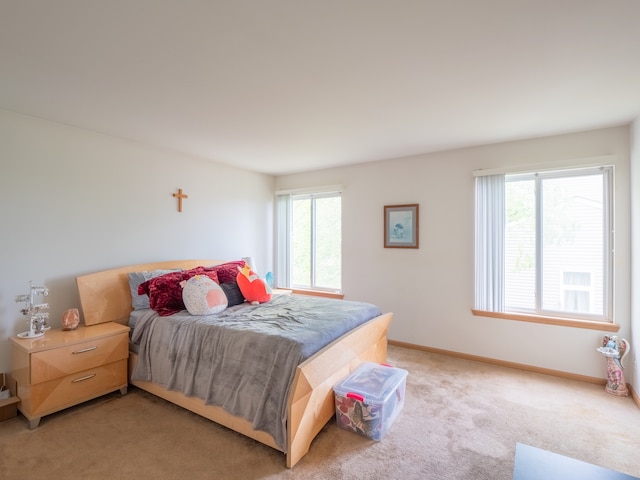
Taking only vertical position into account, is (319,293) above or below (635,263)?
below

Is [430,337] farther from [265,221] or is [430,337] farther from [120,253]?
[120,253]

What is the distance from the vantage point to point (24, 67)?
1.88m

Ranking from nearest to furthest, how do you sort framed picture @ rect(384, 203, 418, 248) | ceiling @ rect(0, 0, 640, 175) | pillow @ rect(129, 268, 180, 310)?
ceiling @ rect(0, 0, 640, 175), pillow @ rect(129, 268, 180, 310), framed picture @ rect(384, 203, 418, 248)

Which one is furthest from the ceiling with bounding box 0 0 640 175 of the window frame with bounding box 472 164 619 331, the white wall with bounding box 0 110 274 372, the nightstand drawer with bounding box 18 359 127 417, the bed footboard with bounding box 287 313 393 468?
the nightstand drawer with bounding box 18 359 127 417

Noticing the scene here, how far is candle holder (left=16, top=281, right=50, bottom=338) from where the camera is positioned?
2.40m

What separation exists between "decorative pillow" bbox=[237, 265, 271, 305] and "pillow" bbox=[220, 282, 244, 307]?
42mm

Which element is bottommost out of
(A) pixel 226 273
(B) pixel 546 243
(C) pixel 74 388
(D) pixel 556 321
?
(C) pixel 74 388

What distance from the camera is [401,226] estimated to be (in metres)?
3.98

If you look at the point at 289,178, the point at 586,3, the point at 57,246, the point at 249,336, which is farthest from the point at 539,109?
the point at 57,246

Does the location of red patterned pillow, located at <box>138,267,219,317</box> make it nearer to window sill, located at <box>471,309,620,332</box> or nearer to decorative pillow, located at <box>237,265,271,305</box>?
decorative pillow, located at <box>237,265,271,305</box>

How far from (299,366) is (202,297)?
52.0 inches

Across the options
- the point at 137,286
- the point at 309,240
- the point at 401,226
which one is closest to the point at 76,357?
the point at 137,286

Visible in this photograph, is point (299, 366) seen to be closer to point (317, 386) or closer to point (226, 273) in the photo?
point (317, 386)

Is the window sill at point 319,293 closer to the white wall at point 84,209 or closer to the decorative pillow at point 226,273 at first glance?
the white wall at point 84,209
